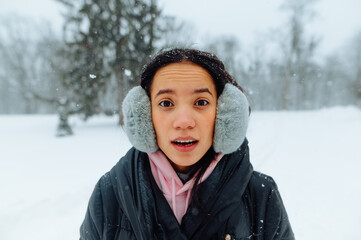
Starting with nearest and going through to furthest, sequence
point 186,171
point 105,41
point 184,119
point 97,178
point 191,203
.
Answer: point 184,119
point 191,203
point 186,171
point 97,178
point 105,41

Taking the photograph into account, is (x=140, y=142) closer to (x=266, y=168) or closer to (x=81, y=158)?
(x=266, y=168)

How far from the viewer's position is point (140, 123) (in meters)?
1.23

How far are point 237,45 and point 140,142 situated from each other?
123 ft

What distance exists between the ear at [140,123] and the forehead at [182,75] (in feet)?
0.42

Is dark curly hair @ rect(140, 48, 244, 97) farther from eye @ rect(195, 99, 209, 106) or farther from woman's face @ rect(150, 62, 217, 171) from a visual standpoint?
eye @ rect(195, 99, 209, 106)

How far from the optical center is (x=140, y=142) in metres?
1.21

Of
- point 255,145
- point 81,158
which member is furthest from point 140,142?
point 255,145

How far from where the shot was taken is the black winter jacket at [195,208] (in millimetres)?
1176

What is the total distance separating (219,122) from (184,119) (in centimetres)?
21

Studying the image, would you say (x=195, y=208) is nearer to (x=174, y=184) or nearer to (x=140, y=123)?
(x=174, y=184)

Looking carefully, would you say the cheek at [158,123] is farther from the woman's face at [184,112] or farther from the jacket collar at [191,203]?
the jacket collar at [191,203]

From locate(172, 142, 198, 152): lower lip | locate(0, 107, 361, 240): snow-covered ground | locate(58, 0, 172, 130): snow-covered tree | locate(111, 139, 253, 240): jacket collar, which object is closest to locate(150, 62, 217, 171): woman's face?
locate(172, 142, 198, 152): lower lip

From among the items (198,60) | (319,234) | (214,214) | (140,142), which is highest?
(198,60)

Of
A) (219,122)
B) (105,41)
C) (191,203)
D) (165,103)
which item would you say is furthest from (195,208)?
(105,41)
